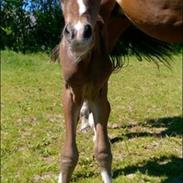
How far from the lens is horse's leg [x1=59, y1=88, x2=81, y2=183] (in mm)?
3049

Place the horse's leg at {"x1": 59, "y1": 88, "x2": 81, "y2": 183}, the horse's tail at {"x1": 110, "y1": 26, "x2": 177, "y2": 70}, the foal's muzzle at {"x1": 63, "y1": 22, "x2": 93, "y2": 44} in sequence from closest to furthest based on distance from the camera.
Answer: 1. the foal's muzzle at {"x1": 63, "y1": 22, "x2": 93, "y2": 44}
2. the horse's leg at {"x1": 59, "y1": 88, "x2": 81, "y2": 183}
3. the horse's tail at {"x1": 110, "y1": 26, "x2": 177, "y2": 70}

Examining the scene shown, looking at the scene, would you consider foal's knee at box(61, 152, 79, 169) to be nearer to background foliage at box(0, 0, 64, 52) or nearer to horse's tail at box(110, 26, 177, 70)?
horse's tail at box(110, 26, 177, 70)

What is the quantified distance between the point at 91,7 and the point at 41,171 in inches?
69.6

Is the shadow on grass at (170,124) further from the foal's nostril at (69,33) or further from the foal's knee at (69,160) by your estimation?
the foal's nostril at (69,33)

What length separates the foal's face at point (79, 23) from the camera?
2.19 m

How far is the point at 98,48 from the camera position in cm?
305

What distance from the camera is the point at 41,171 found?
3.79m

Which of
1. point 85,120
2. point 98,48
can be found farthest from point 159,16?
point 85,120

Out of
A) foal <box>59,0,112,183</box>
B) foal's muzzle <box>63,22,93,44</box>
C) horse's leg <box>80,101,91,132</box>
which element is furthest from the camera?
horse's leg <box>80,101,91,132</box>

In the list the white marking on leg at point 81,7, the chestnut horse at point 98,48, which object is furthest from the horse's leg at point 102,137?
the white marking on leg at point 81,7

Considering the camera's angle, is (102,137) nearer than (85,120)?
Yes

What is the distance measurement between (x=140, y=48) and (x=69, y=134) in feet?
4.96

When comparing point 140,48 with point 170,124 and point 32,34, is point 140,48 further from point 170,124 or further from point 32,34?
point 32,34

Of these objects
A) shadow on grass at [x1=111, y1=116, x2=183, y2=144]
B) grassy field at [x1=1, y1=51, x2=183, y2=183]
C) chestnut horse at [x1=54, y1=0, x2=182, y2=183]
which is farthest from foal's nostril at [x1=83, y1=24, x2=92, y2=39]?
shadow on grass at [x1=111, y1=116, x2=183, y2=144]
